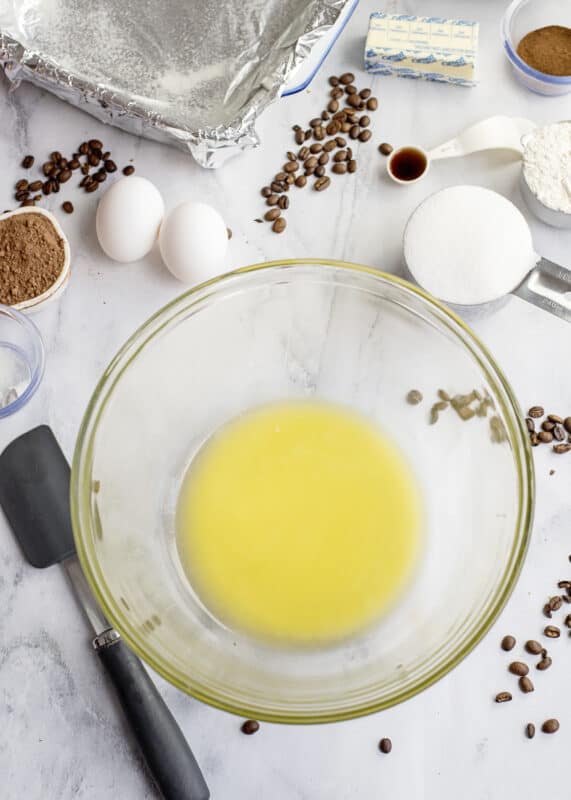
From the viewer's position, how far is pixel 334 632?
121cm

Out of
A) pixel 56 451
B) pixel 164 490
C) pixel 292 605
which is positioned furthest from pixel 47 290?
pixel 292 605

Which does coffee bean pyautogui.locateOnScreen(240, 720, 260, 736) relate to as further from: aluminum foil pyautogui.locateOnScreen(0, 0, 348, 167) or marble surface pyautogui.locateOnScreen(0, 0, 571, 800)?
aluminum foil pyautogui.locateOnScreen(0, 0, 348, 167)

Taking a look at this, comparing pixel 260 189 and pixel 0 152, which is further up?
pixel 0 152

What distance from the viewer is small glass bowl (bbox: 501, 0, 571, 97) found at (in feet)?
4.88

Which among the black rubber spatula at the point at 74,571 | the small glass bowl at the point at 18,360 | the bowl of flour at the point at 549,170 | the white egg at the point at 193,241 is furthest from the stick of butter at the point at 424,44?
the black rubber spatula at the point at 74,571

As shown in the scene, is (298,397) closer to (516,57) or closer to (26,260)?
(26,260)

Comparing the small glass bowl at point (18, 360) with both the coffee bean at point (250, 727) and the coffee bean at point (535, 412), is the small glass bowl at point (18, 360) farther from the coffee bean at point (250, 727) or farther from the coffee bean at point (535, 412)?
the coffee bean at point (535, 412)

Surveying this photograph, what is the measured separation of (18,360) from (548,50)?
40.5 inches

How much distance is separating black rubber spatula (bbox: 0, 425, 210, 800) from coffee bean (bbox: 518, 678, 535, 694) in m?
0.50

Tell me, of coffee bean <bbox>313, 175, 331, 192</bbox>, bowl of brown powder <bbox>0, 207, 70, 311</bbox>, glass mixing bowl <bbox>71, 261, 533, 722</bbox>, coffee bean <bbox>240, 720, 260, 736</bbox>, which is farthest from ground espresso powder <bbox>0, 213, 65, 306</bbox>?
coffee bean <bbox>240, 720, 260, 736</bbox>

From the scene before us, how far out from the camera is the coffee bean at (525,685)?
1.36 metres

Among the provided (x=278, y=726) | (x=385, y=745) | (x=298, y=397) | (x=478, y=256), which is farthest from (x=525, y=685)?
(x=478, y=256)

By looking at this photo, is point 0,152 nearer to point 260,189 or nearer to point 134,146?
point 134,146

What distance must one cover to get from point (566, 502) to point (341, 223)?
580mm
